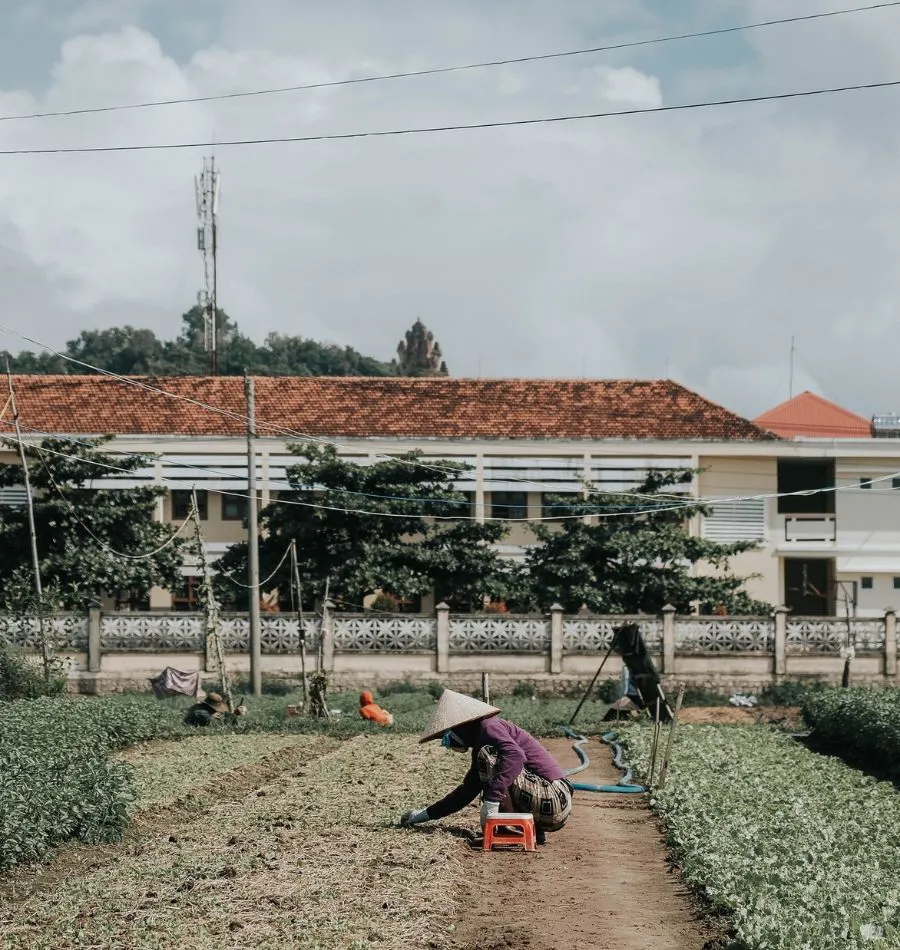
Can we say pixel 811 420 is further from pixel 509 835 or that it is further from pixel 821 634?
pixel 509 835

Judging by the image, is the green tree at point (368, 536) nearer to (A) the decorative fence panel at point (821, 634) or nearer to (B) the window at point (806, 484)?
(A) the decorative fence panel at point (821, 634)

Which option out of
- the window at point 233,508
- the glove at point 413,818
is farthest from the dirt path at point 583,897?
the window at point 233,508

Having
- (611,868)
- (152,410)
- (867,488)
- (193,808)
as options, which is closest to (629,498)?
(867,488)

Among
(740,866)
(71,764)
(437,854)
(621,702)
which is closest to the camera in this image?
(740,866)

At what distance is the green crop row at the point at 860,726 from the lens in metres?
21.3

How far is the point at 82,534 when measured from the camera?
36.8 metres

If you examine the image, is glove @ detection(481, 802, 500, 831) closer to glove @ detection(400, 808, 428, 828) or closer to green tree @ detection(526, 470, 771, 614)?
glove @ detection(400, 808, 428, 828)

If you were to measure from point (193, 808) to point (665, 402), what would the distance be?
32692mm

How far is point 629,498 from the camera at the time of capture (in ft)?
128

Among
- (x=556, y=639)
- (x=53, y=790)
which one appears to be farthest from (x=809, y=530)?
(x=53, y=790)

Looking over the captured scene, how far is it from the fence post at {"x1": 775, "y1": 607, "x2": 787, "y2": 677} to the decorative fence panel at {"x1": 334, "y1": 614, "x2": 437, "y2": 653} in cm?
831

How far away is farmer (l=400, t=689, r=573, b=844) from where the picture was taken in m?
12.3

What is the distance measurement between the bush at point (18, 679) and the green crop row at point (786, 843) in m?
12.9

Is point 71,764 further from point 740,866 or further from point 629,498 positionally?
point 629,498
